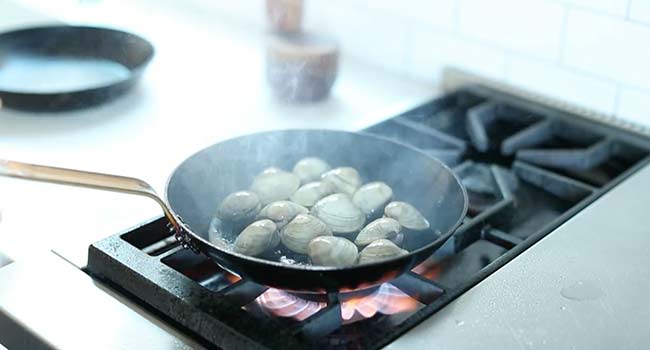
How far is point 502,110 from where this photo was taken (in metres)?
1.33

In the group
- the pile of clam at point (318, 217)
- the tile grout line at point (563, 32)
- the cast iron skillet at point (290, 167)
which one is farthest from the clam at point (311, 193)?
the tile grout line at point (563, 32)

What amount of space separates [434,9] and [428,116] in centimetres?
20

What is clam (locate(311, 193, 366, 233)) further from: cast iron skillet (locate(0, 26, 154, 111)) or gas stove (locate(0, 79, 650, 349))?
cast iron skillet (locate(0, 26, 154, 111))

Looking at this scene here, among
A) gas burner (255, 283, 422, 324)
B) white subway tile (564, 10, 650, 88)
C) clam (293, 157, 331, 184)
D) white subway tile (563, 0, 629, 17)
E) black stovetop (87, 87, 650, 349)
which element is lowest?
gas burner (255, 283, 422, 324)

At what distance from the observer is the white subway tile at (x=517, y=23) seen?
50.4 inches

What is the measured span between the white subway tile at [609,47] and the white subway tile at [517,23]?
0.03 metres

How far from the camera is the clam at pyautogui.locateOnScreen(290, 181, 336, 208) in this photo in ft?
3.16

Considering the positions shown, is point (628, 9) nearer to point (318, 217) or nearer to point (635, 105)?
point (635, 105)

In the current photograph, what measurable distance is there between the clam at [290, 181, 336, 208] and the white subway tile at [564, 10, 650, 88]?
1.60ft

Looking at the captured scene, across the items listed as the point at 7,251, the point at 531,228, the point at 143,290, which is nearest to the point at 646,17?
the point at 531,228

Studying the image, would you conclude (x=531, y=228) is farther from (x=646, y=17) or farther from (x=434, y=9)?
(x=434, y=9)

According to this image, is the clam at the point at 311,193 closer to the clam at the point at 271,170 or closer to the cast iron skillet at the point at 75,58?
the clam at the point at 271,170

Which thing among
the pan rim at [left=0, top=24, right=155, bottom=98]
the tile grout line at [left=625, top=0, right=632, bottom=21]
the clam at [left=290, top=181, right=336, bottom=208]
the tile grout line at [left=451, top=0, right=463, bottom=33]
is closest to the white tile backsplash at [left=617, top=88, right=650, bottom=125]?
the tile grout line at [left=625, top=0, right=632, bottom=21]

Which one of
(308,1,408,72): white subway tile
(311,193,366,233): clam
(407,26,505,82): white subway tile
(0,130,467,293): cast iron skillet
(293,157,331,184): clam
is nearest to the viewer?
(0,130,467,293): cast iron skillet
